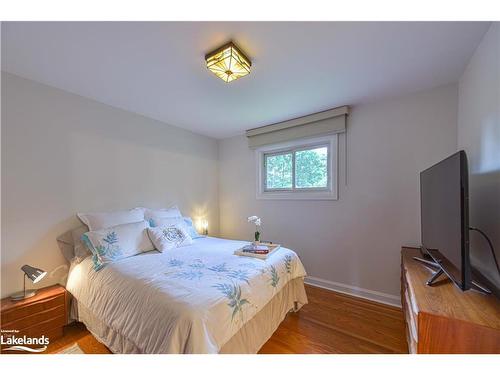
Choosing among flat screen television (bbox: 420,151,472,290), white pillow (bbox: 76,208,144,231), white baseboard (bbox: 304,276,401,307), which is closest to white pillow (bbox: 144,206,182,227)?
white pillow (bbox: 76,208,144,231)

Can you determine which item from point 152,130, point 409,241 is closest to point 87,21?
point 152,130

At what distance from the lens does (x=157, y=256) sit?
184 centimetres

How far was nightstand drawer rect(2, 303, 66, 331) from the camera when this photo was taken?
1434 mm

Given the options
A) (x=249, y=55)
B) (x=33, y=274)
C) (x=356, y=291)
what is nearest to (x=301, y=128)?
(x=249, y=55)

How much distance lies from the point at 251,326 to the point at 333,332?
0.83m

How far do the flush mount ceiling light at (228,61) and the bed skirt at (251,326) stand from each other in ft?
6.07

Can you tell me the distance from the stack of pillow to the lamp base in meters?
0.36

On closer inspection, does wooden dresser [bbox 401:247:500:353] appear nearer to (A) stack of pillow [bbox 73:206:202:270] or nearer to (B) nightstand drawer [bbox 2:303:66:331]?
(A) stack of pillow [bbox 73:206:202:270]

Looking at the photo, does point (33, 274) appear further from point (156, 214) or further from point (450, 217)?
point (450, 217)

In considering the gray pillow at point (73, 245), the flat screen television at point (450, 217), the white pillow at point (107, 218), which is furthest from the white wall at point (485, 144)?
the gray pillow at point (73, 245)

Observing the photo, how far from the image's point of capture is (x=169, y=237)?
6.90 feet

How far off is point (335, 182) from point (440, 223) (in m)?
1.27

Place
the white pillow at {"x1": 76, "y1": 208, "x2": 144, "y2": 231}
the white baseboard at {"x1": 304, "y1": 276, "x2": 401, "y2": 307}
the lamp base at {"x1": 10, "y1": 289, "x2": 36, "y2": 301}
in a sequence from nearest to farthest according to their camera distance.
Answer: the lamp base at {"x1": 10, "y1": 289, "x2": 36, "y2": 301}
the white pillow at {"x1": 76, "y1": 208, "x2": 144, "y2": 231}
the white baseboard at {"x1": 304, "y1": 276, "x2": 401, "y2": 307}

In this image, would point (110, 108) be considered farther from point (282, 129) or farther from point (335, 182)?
point (335, 182)
